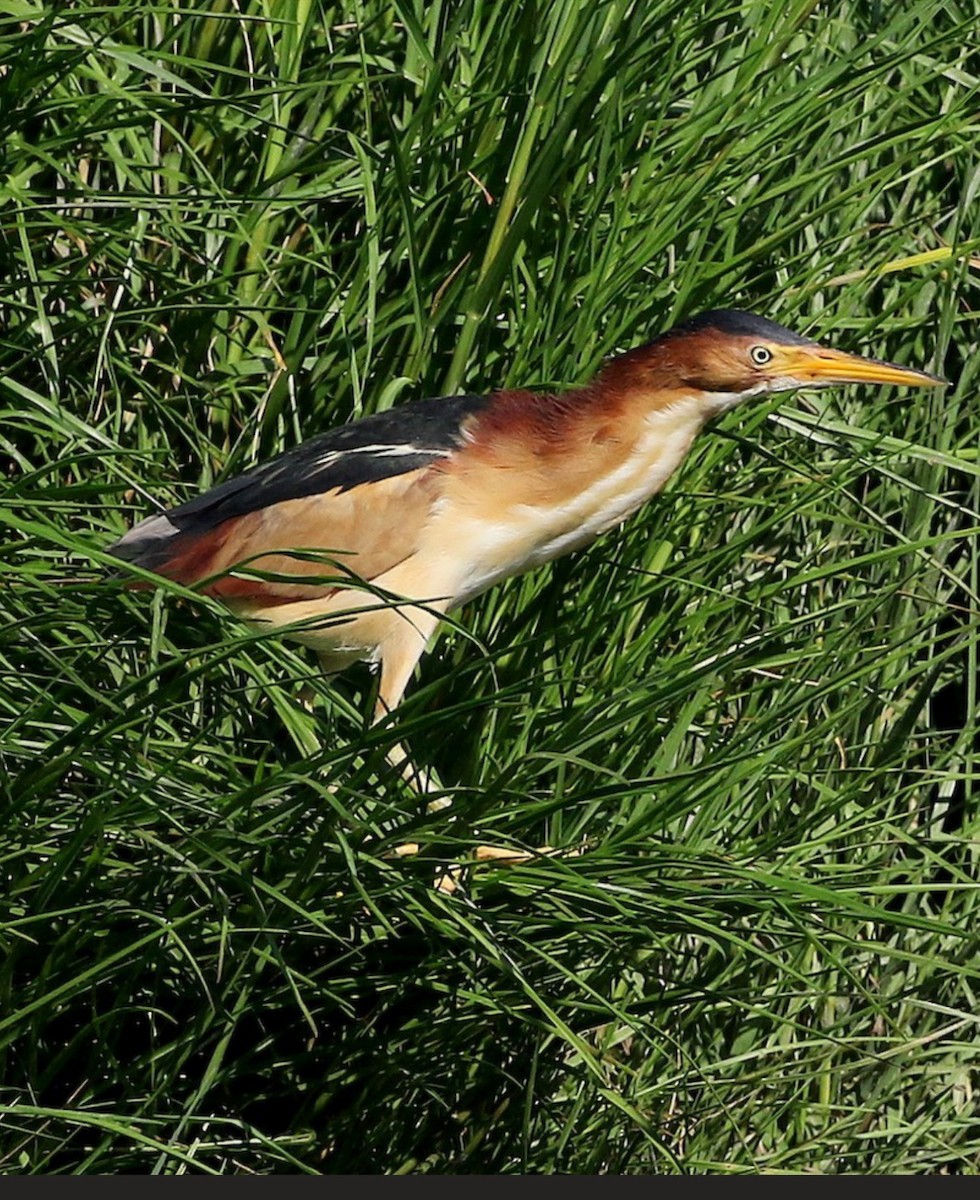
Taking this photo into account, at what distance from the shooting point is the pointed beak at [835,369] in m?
1.89

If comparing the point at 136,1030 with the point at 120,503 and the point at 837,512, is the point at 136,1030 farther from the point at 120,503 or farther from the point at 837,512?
the point at 837,512

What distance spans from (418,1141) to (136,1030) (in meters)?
0.30

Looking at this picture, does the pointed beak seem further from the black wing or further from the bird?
the black wing

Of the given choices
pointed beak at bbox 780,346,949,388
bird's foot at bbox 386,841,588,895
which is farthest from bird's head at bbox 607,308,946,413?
bird's foot at bbox 386,841,588,895

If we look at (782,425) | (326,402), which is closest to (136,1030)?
(326,402)

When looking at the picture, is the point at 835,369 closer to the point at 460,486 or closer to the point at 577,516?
the point at 577,516

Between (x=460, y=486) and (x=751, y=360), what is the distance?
12.7 inches

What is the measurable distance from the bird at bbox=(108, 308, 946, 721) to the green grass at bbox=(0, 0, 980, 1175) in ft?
0.18

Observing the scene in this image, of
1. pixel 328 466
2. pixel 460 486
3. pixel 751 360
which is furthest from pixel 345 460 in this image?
pixel 751 360

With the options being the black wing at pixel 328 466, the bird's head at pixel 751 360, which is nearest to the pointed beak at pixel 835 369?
the bird's head at pixel 751 360

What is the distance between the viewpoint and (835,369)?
189 cm

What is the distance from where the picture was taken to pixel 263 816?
1.48 meters

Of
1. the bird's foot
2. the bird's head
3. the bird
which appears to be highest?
the bird's head

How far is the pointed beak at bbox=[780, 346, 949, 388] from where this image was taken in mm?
1886
